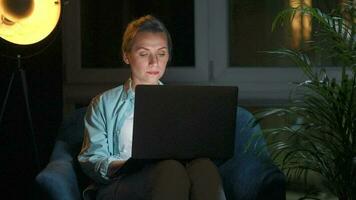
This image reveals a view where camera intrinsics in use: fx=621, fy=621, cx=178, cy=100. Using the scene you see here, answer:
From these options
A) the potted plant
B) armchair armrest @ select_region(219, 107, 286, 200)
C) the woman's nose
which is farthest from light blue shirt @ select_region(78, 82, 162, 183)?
the potted plant

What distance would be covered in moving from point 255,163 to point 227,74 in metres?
0.96

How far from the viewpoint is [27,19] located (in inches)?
104

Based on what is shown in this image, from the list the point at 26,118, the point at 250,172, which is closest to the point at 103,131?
the point at 250,172

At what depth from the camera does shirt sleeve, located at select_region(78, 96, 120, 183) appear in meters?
2.28

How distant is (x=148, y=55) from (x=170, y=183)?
2.18 ft

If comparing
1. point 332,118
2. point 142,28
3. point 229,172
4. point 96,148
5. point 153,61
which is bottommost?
point 229,172

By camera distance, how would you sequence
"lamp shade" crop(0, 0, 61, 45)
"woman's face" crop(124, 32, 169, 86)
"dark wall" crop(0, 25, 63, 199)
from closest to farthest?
1. "woman's face" crop(124, 32, 169, 86)
2. "lamp shade" crop(0, 0, 61, 45)
3. "dark wall" crop(0, 25, 63, 199)

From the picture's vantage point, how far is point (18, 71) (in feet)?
9.03

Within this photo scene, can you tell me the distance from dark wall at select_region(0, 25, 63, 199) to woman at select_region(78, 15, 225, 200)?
0.72 meters

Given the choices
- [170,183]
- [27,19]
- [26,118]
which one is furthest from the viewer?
[26,118]

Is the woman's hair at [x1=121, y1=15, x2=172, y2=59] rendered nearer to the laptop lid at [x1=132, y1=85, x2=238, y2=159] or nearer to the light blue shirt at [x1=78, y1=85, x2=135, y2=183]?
the light blue shirt at [x1=78, y1=85, x2=135, y2=183]

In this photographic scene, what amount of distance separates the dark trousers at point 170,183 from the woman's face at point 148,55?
451 mm

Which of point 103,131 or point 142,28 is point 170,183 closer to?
point 103,131

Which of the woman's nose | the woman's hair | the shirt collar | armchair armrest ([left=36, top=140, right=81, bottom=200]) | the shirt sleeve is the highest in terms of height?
the woman's hair
